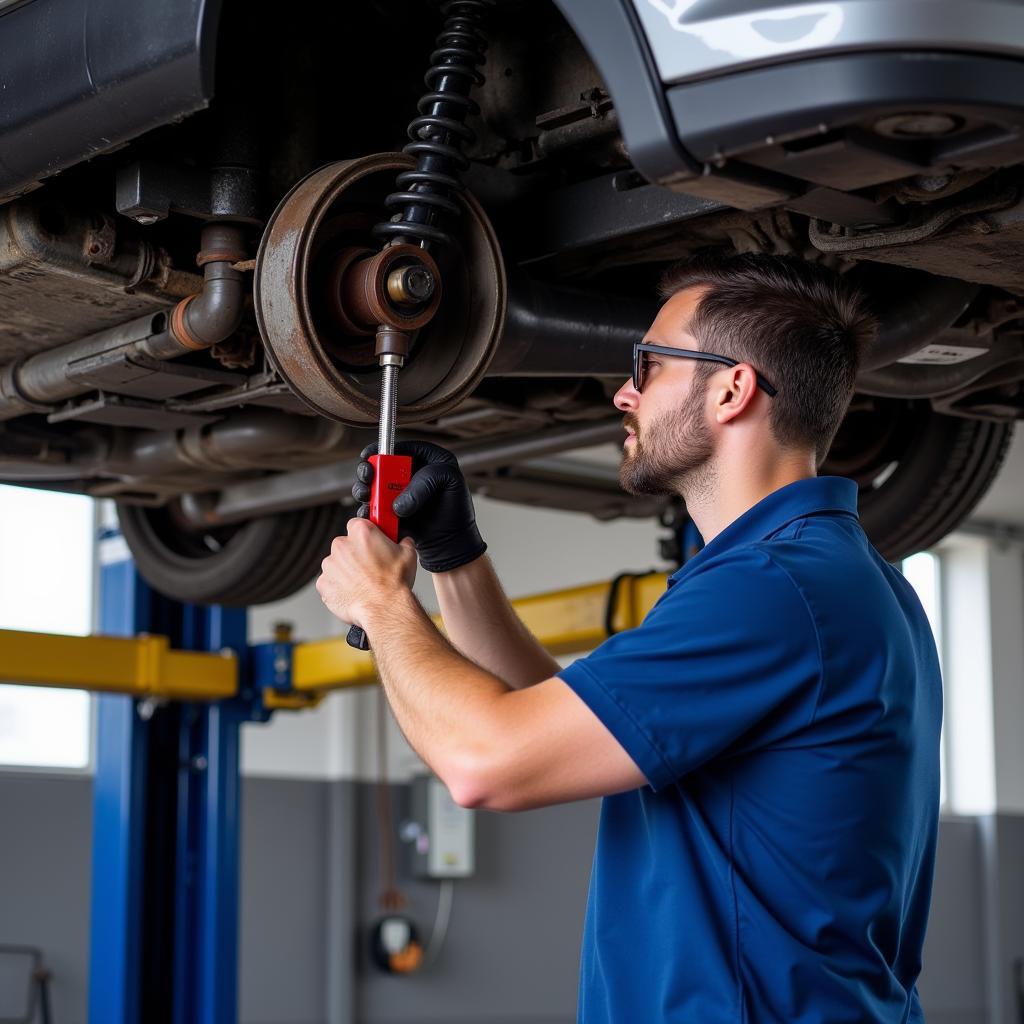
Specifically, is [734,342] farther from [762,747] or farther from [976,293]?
[976,293]

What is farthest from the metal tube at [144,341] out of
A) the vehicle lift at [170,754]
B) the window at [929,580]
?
the window at [929,580]

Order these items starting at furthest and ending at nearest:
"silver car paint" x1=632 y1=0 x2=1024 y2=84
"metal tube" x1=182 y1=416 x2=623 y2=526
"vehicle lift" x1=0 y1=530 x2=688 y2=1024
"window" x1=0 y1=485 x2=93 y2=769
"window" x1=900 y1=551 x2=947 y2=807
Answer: "window" x1=900 y1=551 x2=947 y2=807 < "window" x1=0 y1=485 x2=93 y2=769 < "vehicle lift" x1=0 y1=530 x2=688 y2=1024 < "metal tube" x1=182 y1=416 x2=623 y2=526 < "silver car paint" x1=632 y1=0 x2=1024 y2=84

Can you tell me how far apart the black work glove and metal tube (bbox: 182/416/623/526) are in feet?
3.45

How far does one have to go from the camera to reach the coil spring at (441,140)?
1.73 metres

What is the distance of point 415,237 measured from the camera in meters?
1.73

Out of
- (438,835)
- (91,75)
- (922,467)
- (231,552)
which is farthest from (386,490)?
(438,835)

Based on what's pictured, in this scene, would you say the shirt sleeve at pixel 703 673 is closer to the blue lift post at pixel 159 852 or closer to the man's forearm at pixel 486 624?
the man's forearm at pixel 486 624

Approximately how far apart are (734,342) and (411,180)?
1.38 ft

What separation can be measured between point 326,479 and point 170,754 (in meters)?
1.39

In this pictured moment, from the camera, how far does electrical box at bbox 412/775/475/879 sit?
7.71m

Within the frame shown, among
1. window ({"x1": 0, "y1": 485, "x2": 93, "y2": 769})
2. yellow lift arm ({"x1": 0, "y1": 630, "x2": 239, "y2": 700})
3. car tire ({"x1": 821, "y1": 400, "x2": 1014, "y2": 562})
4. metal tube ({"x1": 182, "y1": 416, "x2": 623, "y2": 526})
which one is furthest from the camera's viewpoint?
window ({"x1": 0, "y1": 485, "x2": 93, "y2": 769})

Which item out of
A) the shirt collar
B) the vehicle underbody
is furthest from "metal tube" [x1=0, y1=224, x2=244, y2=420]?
the shirt collar

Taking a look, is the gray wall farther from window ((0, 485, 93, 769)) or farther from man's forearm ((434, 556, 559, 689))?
man's forearm ((434, 556, 559, 689))

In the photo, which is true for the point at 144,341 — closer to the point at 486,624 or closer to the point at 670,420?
the point at 486,624
